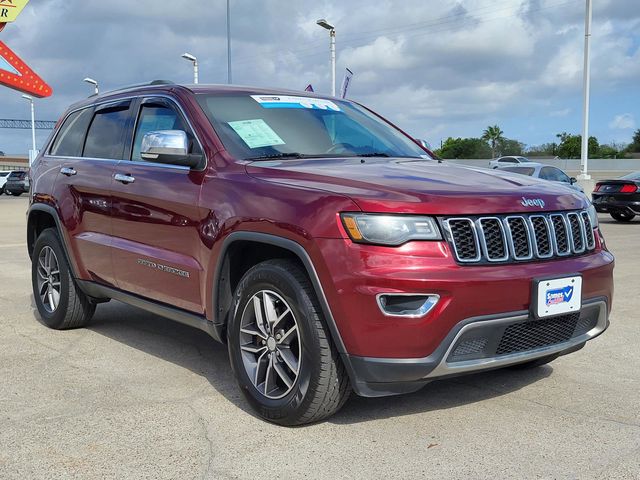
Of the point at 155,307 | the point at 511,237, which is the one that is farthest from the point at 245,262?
the point at 511,237

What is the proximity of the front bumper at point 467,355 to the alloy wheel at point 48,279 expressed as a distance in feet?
10.9

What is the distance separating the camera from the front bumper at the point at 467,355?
3258 mm

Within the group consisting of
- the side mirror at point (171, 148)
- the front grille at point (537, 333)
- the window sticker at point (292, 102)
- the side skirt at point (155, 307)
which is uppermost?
the window sticker at point (292, 102)

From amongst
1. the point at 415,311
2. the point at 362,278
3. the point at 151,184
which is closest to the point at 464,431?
the point at 415,311

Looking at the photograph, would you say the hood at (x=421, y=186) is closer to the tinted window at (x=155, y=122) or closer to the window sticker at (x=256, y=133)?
the window sticker at (x=256, y=133)

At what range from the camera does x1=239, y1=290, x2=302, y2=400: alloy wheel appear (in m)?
3.61

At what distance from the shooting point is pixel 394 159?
451 centimetres

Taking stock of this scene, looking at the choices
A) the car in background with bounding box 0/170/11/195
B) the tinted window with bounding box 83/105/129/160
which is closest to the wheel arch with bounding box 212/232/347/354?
the tinted window with bounding box 83/105/129/160

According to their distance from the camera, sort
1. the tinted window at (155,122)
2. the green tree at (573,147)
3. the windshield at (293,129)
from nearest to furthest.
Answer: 1. the windshield at (293,129)
2. the tinted window at (155,122)
3. the green tree at (573,147)

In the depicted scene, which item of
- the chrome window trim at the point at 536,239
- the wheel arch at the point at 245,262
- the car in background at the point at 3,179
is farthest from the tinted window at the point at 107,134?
the car in background at the point at 3,179

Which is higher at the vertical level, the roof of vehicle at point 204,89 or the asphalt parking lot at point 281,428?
the roof of vehicle at point 204,89

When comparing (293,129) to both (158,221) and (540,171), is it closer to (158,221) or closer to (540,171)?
(158,221)

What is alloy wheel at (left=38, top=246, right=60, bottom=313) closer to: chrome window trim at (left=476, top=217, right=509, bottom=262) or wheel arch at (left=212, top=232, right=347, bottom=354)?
wheel arch at (left=212, top=232, right=347, bottom=354)

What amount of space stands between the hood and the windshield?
0.22 meters
